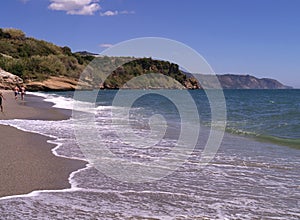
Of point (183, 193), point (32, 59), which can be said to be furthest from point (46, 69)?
point (183, 193)

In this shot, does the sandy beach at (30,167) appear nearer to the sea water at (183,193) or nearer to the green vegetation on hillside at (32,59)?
the sea water at (183,193)

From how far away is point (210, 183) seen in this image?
786 cm

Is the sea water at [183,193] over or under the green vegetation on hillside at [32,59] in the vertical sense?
under

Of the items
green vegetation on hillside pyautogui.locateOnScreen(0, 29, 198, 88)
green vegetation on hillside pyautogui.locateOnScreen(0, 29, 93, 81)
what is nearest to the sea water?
green vegetation on hillside pyautogui.locateOnScreen(0, 29, 198, 88)

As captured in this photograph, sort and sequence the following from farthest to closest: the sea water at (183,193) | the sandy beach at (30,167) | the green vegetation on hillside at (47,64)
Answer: the green vegetation on hillside at (47,64)
the sandy beach at (30,167)
the sea water at (183,193)

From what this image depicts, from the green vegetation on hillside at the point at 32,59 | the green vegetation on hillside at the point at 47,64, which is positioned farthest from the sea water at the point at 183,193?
the green vegetation on hillside at the point at 32,59

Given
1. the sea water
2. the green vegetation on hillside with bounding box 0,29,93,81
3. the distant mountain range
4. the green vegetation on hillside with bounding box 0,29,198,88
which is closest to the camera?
the sea water

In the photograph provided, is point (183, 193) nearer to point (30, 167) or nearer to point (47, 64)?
point (30, 167)

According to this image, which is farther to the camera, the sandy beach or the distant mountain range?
the distant mountain range

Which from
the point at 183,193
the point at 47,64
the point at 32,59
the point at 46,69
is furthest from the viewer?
the point at 32,59

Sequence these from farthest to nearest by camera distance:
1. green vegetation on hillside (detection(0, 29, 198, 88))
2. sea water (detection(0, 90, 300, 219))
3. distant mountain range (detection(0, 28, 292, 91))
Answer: green vegetation on hillside (detection(0, 29, 198, 88)) → distant mountain range (detection(0, 28, 292, 91)) → sea water (detection(0, 90, 300, 219))

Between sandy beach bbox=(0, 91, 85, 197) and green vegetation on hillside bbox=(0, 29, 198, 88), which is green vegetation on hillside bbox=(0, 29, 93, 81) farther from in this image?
sandy beach bbox=(0, 91, 85, 197)

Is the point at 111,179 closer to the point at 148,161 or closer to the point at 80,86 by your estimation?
the point at 148,161

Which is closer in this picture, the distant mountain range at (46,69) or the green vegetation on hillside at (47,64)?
the distant mountain range at (46,69)
